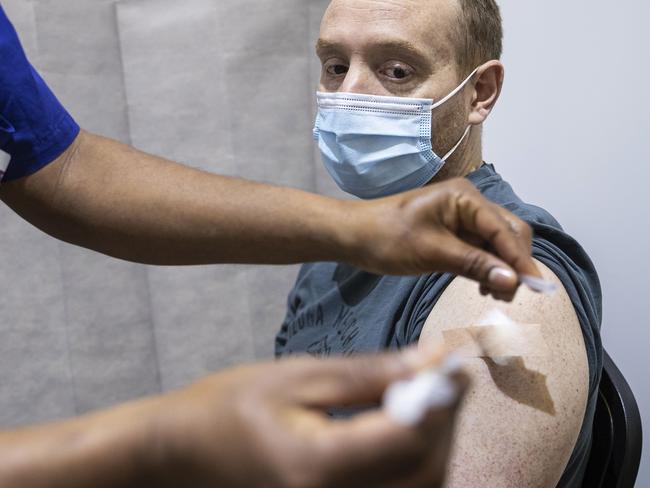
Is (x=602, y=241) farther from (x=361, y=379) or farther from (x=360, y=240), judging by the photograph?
(x=361, y=379)

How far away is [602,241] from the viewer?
54.1 inches

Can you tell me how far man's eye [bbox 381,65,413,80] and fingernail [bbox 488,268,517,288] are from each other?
67cm

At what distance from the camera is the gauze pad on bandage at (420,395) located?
332mm

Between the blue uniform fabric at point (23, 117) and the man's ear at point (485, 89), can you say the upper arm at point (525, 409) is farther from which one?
the blue uniform fabric at point (23, 117)

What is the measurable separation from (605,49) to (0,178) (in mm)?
1152

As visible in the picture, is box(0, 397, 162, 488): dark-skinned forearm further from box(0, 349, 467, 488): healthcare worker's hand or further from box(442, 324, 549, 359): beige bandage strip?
box(442, 324, 549, 359): beige bandage strip

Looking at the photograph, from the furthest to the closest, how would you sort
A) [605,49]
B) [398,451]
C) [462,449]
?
1. [605,49]
2. [462,449]
3. [398,451]

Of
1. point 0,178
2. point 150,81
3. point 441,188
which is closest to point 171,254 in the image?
point 0,178

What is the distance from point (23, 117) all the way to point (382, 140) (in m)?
0.59

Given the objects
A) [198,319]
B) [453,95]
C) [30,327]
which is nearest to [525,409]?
[453,95]

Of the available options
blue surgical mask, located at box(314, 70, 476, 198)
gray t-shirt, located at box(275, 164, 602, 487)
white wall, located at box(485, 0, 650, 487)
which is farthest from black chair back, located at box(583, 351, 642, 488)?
blue surgical mask, located at box(314, 70, 476, 198)

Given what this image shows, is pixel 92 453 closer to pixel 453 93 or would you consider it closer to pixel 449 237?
pixel 449 237

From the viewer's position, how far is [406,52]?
45.7 inches

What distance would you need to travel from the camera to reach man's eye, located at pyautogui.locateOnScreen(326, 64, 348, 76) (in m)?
1.26
